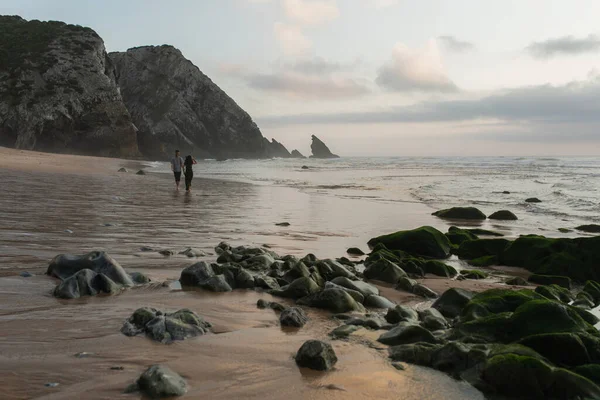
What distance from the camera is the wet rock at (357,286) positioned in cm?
568

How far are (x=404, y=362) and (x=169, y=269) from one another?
11.8ft

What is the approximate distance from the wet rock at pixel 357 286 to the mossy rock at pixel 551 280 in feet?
10.3

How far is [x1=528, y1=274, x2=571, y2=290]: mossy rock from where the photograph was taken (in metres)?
7.26

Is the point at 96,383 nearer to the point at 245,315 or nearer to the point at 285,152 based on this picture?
the point at 245,315

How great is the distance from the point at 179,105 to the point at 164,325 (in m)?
104

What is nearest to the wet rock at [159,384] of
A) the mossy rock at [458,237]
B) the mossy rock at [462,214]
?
the mossy rock at [458,237]

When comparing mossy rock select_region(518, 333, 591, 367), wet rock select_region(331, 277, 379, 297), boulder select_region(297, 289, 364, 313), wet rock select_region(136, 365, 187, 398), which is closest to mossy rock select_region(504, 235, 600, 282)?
wet rock select_region(331, 277, 379, 297)

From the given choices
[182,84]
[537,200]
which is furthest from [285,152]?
[537,200]

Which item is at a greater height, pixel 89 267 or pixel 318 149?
pixel 318 149

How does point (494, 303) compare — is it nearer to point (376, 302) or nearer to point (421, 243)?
point (376, 302)

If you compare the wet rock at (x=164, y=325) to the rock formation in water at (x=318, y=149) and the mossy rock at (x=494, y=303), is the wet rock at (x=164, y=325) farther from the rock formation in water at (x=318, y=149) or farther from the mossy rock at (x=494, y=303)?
the rock formation in water at (x=318, y=149)

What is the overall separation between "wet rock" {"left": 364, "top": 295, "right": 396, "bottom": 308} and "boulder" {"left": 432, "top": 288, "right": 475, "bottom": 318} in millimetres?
518

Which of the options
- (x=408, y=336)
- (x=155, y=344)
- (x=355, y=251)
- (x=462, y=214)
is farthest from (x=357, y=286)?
(x=462, y=214)

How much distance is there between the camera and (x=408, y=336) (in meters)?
4.13
